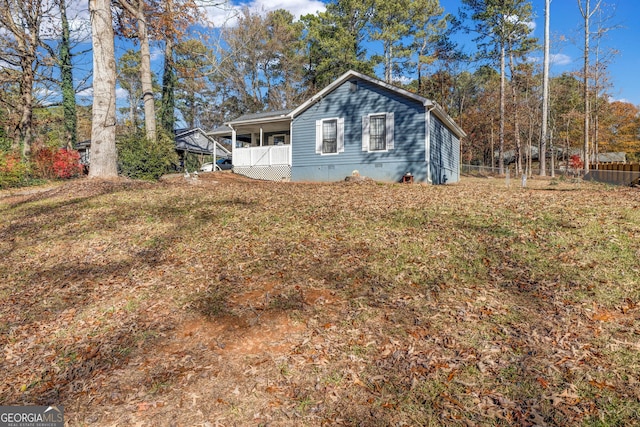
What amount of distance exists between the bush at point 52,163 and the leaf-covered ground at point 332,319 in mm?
11712

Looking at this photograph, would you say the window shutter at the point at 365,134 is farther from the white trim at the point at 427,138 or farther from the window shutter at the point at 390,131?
the white trim at the point at 427,138

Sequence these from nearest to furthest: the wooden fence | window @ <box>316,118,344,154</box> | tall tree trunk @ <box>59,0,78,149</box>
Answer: the wooden fence, window @ <box>316,118,344,154</box>, tall tree trunk @ <box>59,0,78,149</box>

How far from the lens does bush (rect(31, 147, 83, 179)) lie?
641 inches

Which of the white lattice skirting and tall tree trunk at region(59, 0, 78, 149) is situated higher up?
tall tree trunk at region(59, 0, 78, 149)

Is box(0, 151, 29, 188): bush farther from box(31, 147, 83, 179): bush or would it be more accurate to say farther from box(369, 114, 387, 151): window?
box(369, 114, 387, 151): window

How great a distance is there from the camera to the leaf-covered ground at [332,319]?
258cm

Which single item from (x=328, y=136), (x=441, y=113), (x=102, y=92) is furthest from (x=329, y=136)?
(x=102, y=92)

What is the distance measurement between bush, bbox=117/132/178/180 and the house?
15.8 feet

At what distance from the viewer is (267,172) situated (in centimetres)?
1803

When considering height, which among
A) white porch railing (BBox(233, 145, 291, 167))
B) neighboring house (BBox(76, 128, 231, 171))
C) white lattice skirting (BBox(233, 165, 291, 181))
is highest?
neighboring house (BBox(76, 128, 231, 171))

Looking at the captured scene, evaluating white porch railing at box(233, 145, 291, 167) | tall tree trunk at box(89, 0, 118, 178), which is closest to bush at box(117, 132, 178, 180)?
tall tree trunk at box(89, 0, 118, 178)

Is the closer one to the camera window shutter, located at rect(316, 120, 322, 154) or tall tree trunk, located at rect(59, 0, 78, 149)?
window shutter, located at rect(316, 120, 322, 154)

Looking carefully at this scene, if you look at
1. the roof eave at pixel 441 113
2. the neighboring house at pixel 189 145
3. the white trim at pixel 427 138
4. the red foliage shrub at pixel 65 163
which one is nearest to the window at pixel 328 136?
the white trim at pixel 427 138

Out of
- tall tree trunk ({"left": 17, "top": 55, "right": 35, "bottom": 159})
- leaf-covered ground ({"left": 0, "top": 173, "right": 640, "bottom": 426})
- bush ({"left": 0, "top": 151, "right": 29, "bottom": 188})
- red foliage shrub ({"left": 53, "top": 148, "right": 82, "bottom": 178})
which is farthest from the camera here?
tall tree trunk ({"left": 17, "top": 55, "right": 35, "bottom": 159})
